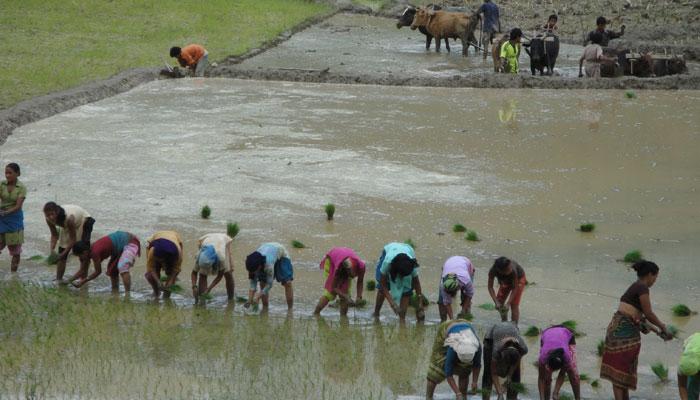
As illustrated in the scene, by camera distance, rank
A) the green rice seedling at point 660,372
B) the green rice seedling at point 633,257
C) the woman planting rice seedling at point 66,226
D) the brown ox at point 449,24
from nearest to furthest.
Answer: the green rice seedling at point 660,372 < the woman planting rice seedling at point 66,226 < the green rice seedling at point 633,257 < the brown ox at point 449,24

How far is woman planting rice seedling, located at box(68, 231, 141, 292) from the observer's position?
1262 cm

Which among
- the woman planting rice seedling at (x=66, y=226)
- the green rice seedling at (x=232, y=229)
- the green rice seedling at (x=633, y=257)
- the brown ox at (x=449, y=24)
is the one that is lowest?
the green rice seedling at (x=633, y=257)

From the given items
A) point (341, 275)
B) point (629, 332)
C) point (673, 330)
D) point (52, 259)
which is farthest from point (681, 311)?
point (52, 259)

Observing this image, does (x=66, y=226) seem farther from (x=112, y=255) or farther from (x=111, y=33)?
(x=111, y=33)

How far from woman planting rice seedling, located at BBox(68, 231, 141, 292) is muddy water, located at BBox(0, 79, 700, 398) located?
9.4 inches

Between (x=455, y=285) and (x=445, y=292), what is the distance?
0.20 meters

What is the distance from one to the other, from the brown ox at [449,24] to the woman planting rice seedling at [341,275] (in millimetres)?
17198

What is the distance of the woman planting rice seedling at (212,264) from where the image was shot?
12219mm

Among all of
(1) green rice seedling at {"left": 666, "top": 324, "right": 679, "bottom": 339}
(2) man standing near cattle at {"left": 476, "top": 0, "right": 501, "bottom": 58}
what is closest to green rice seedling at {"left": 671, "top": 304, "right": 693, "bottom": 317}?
(1) green rice seedling at {"left": 666, "top": 324, "right": 679, "bottom": 339}

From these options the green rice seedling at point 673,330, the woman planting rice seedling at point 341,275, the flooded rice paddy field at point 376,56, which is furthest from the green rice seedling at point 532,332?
the flooded rice paddy field at point 376,56

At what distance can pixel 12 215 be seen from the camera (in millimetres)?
13508

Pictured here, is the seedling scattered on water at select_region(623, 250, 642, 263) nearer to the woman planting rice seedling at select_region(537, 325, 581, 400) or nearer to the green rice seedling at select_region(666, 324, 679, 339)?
the green rice seedling at select_region(666, 324, 679, 339)

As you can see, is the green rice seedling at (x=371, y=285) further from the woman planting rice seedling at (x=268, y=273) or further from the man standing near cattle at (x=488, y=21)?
the man standing near cattle at (x=488, y=21)

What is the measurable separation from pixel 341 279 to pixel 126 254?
2.41 meters
